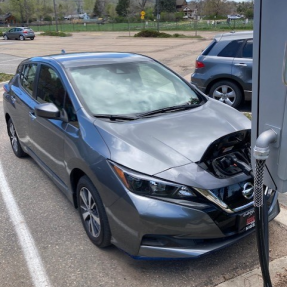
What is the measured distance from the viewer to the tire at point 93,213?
278 cm

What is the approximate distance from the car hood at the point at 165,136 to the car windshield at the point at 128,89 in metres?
0.26

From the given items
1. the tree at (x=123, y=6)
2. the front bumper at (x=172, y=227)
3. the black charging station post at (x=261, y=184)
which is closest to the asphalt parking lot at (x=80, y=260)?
the front bumper at (x=172, y=227)

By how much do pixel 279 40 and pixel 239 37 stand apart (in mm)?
6110

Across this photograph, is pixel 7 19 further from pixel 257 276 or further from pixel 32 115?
pixel 257 276

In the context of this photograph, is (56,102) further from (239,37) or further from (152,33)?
(152,33)

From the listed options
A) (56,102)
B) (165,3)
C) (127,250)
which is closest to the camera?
(127,250)

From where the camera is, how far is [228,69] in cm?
729

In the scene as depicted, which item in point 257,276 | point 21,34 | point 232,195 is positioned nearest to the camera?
point 232,195

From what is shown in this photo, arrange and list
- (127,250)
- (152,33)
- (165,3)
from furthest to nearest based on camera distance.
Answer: (165,3), (152,33), (127,250)

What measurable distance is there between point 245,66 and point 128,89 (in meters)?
4.32

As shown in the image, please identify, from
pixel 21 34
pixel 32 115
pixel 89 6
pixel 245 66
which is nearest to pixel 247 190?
pixel 32 115

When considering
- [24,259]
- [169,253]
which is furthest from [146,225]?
[24,259]

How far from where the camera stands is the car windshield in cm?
332

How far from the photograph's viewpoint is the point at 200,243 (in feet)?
8.18
